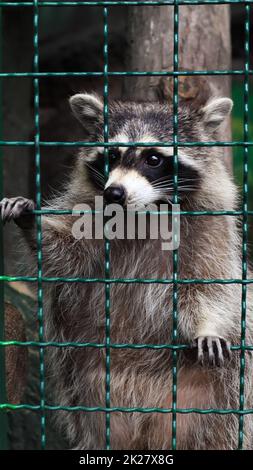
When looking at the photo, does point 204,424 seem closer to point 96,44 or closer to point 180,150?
point 180,150

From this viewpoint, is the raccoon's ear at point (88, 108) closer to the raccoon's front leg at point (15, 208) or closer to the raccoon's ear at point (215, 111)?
the raccoon's ear at point (215, 111)

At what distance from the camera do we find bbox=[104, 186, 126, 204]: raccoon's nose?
3.13 metres

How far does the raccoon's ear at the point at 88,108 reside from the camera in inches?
150

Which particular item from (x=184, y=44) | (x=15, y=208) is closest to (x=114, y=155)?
(x=15, y=208)

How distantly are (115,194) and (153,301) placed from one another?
72 centimetres

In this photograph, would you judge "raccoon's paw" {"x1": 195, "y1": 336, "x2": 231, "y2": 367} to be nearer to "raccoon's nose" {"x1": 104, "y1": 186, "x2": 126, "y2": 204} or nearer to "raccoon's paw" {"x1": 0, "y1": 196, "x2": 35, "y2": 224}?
"raccoon's nose" {"x1": 104, "y1": 186, "x2": 126, "y2": 204}

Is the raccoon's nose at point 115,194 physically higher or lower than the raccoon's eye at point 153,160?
lower

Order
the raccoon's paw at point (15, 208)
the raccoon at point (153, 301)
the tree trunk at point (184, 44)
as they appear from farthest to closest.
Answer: the tree trunk at point (184, 44)
the raccoon at point (153, 301)
the raccoon's paw at point (15, 208)

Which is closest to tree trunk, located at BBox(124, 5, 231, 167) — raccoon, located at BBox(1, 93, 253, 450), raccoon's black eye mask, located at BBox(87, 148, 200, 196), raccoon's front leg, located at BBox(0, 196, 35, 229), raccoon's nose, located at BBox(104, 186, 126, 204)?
raccoon, located at BBox(1, 93, 253, 450)

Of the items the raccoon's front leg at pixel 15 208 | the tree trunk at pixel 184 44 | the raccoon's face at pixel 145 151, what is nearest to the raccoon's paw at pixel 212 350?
the raccoon's face at pixel 145 151

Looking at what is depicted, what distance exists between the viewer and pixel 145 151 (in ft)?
11.3

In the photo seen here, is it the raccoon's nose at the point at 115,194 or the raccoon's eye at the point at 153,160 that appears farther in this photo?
the raccoon's eye at the point at 153,160

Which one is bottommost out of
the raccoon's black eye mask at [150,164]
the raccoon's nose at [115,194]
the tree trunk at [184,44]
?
the raccoon's nose at [115,194]

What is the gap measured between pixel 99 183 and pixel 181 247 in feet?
1.73
